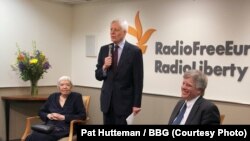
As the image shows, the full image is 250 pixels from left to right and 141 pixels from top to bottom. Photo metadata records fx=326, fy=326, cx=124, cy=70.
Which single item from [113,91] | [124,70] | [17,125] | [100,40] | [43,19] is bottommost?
[17,125]

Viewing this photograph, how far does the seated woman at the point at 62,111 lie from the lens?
4004 millimetres

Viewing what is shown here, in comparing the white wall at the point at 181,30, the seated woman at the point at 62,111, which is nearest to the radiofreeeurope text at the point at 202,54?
the white wall at the point at 181,30

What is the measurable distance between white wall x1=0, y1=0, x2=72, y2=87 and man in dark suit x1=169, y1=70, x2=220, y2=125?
3.44 m

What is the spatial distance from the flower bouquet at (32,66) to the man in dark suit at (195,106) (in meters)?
3.12

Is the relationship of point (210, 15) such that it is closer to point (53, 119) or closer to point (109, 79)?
point (109, 79)

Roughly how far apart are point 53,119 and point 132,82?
136 cm

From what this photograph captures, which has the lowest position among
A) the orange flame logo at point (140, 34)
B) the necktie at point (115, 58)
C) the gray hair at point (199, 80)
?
the gray hair at point (199, 80)

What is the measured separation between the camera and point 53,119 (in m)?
4.10

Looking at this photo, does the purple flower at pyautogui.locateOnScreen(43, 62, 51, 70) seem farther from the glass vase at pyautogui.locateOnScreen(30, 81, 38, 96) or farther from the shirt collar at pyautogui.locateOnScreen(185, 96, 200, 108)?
the shirt collar at pyautogui.locateOnScreen(185, 96, 200, 108)

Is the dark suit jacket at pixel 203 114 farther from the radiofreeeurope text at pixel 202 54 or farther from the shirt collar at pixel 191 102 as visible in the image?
the radiofreeeurope text at pixel 202 54

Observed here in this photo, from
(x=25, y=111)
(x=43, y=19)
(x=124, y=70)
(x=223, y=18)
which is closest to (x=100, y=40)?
(x=43, y=19)

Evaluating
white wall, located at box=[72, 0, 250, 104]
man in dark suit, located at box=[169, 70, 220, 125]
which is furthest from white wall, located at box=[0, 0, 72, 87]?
man in dark suit, located at box=[169, 70, 220, 125]

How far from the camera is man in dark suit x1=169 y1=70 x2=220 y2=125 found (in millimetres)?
2439

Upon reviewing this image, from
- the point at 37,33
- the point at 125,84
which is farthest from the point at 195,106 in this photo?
the point at 37,33
